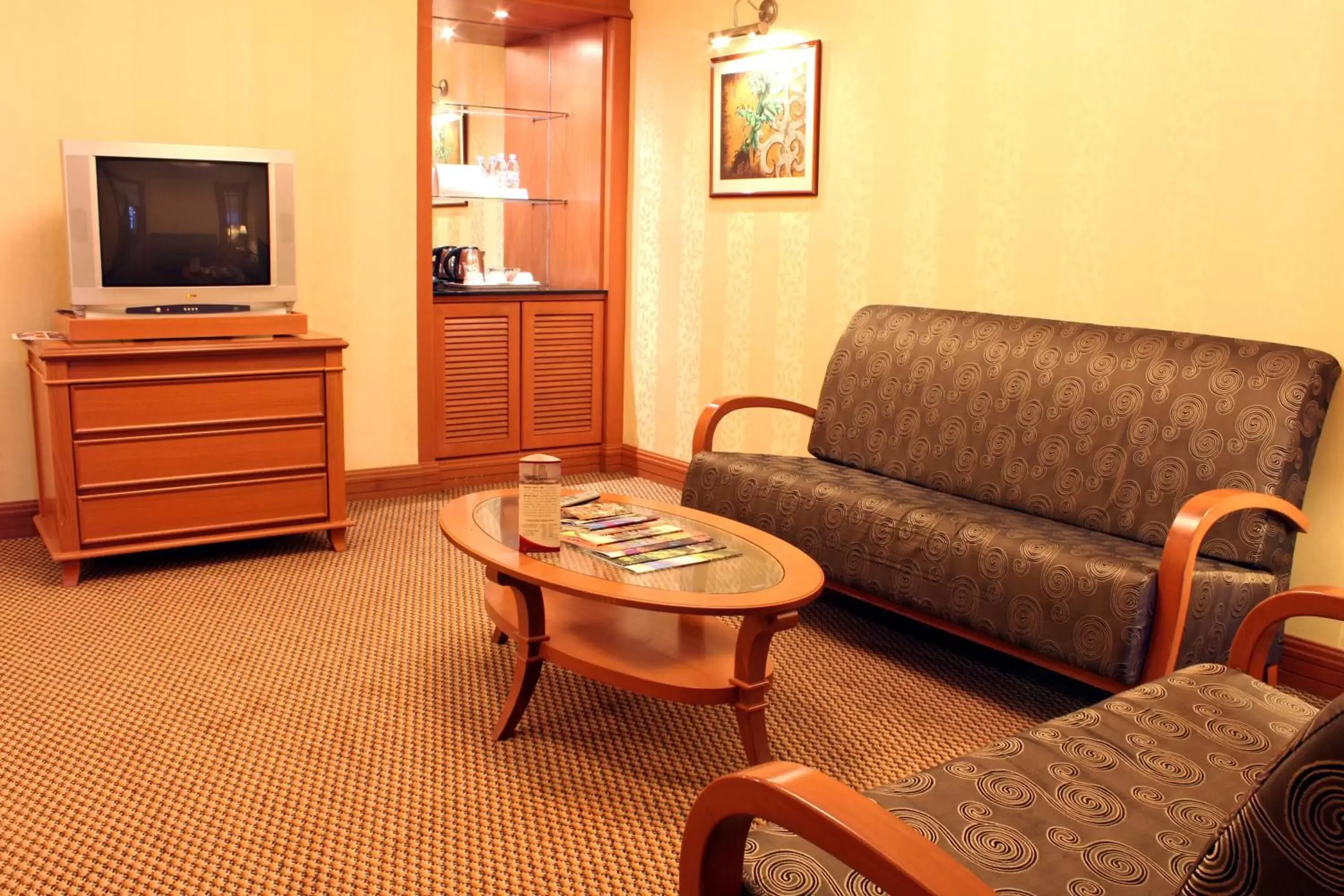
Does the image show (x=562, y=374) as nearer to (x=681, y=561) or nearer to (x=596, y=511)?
(x=596, y=511)

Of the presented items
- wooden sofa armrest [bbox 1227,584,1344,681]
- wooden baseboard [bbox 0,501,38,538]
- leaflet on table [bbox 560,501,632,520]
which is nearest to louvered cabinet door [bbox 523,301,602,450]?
wooden baseboard [bbox 0,501,38,538]

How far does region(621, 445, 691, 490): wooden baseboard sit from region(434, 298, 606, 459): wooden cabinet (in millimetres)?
177

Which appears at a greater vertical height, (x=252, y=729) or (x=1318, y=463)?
(x=1318, y=463)

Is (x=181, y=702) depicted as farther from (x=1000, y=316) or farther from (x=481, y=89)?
(x=481, y=89)

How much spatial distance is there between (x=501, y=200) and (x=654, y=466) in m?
1.46

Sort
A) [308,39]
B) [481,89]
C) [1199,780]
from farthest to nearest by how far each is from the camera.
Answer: [481,89] < [308,39] < [1199,780]

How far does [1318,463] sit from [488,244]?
12.2 ft

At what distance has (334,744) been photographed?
2.52m

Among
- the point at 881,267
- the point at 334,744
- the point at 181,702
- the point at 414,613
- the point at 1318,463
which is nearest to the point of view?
the point at 334,744

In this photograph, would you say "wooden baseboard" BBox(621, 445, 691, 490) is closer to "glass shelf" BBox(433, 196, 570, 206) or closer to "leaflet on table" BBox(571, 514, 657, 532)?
"glass shelf" BBox(433, 196, 570, 206)

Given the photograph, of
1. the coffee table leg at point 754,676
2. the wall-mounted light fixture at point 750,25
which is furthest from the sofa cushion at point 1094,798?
the wall-mounted light fixture at point 750,25

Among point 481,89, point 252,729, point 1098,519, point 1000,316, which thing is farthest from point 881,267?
point 252,729

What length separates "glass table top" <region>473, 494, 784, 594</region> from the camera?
2385 mm

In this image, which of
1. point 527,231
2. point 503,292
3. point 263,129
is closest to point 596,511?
point 503,292
